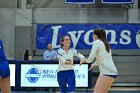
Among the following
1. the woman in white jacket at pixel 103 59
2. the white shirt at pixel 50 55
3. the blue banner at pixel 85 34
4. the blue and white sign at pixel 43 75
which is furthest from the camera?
the blue banner at pixel 85 34

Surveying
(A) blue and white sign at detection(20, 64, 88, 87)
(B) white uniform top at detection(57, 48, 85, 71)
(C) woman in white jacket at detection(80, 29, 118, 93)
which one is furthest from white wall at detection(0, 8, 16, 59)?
(C) woman in white jacket at detection(80, 29, 118, 93)

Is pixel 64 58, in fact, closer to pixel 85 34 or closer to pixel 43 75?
pixel 43 75

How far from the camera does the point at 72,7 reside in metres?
19.9

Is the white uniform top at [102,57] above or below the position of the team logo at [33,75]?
above

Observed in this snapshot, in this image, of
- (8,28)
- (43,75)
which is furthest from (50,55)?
(8,28)

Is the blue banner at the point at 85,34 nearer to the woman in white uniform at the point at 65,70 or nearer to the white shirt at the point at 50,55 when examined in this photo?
the white shirt at the point at 50,55

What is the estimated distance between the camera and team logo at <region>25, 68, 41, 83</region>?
1534 cm

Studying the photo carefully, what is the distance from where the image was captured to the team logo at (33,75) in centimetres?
1534

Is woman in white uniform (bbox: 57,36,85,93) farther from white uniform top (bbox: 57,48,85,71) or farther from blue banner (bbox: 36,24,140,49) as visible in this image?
blue banner (bbox: 36,24,140,49)

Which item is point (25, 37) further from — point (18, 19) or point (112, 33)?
point (112, 33)

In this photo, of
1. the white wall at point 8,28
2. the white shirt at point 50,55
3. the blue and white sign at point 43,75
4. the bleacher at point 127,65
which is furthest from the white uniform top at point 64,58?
the white wall at point 8,28

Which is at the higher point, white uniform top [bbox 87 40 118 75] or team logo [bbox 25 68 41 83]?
white uniform top [bbox 87 40 118 75]

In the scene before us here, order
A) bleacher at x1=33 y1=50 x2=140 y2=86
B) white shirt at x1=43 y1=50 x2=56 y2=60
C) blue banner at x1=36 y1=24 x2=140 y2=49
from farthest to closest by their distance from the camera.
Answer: bleacher at x1=33 y1=50 x2=140 y2=86, blue banner at x1=36 y1=24 x2=140 y2=49, white shirt at x1=43 y1=50 x2=56 y2=60

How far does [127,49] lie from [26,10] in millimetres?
5253
